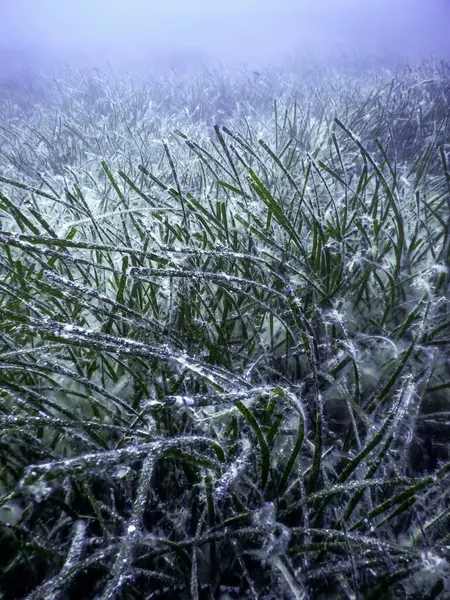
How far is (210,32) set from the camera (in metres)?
25.5

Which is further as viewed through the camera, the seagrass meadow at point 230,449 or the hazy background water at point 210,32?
the hazy background water at point 210,32

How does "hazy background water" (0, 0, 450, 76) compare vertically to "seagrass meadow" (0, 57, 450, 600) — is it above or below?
above

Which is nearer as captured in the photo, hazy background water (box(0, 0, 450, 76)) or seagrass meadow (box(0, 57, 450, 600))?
seagrass meadow (box(0, 57, 450, 600))

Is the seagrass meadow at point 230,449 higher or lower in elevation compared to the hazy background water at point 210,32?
lower

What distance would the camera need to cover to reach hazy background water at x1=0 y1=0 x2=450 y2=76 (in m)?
14.1

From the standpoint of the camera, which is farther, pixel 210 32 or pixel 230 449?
pixel 210 32

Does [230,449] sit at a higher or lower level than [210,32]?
lower

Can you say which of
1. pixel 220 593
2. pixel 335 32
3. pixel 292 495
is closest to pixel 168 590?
pixel 220 593

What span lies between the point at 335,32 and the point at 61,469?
2754 cm

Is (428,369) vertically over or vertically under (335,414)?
over

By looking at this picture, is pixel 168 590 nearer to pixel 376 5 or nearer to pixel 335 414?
pixel 335 414

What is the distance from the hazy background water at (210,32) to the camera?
14133mm

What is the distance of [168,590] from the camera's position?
2.08 feet

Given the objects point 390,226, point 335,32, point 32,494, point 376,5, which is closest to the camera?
point 32,494
